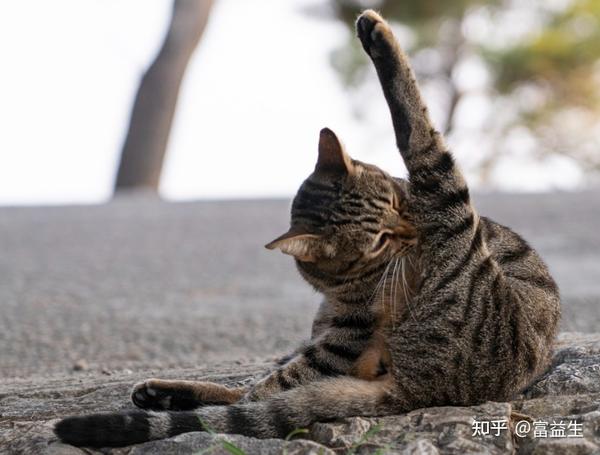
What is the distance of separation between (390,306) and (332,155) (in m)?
0.62

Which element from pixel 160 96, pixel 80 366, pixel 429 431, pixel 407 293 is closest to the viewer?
pixel 429 431

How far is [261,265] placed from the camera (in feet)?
25.0

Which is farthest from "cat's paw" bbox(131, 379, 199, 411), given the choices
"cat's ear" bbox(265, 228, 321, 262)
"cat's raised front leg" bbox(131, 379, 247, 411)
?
"cat's ear" bbox(265, 228, 321, 262)

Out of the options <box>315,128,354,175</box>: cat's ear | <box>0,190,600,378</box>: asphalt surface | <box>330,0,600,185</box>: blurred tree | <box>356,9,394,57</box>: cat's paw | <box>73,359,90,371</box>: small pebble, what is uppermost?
<box>330,0,600,185</box>: blurred tree

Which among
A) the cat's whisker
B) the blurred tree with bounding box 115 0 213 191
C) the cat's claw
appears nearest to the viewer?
the cat's whisker

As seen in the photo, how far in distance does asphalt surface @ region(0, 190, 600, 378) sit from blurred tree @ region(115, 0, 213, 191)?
6.28 ft

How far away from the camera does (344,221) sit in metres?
3.04

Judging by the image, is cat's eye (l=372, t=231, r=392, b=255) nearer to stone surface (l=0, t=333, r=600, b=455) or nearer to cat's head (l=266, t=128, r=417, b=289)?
cat's head (l=266, t=128, r=417, b=289)

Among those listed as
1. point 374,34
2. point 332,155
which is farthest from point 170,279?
point 374,34

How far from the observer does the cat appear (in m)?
2.51

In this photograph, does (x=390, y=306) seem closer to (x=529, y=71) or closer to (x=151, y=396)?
(x=151, y=396)

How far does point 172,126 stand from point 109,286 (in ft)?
20.2

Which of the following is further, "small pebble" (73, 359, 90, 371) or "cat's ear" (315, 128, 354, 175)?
"small pebble" (73, 359, 90, 371)

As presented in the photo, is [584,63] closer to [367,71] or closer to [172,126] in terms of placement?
[367,71]
